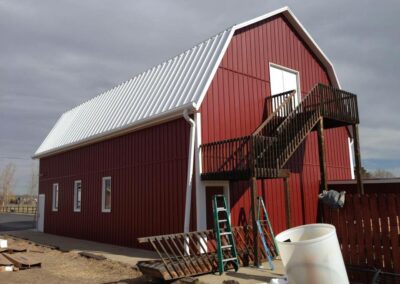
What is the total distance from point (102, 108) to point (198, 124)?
26.1 ft

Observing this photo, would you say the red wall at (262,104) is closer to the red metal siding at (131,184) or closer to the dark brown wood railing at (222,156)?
the dark brown wood railing at (222,156)

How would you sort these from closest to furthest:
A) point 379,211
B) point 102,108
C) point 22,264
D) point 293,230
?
point 293,230, point 379,211, point 22,264, point 102,108

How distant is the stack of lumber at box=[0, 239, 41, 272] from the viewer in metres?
10.8

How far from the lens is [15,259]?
451 inches

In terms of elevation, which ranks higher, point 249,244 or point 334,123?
point 334,123

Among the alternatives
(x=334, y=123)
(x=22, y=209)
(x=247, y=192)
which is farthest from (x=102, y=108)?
(x=22, y=209)

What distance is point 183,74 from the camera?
46.4 ft

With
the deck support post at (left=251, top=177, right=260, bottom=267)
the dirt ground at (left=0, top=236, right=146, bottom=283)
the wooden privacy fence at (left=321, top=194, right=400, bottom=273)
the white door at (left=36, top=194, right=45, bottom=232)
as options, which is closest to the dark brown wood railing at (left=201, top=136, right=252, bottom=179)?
the deck support post at (left=251, top=177, right=260, bottom=267)

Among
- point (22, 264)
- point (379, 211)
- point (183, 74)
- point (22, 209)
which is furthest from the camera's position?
point (22, 209)

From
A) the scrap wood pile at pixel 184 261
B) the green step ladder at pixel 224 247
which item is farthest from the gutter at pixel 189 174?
the green step ladder at pixel 224 247

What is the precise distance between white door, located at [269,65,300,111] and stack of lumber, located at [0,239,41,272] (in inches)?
372

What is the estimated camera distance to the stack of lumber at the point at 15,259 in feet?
35.5

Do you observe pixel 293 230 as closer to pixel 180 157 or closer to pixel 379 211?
pixel 379 211

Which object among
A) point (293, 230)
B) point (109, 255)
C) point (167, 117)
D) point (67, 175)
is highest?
point (167, 117)
